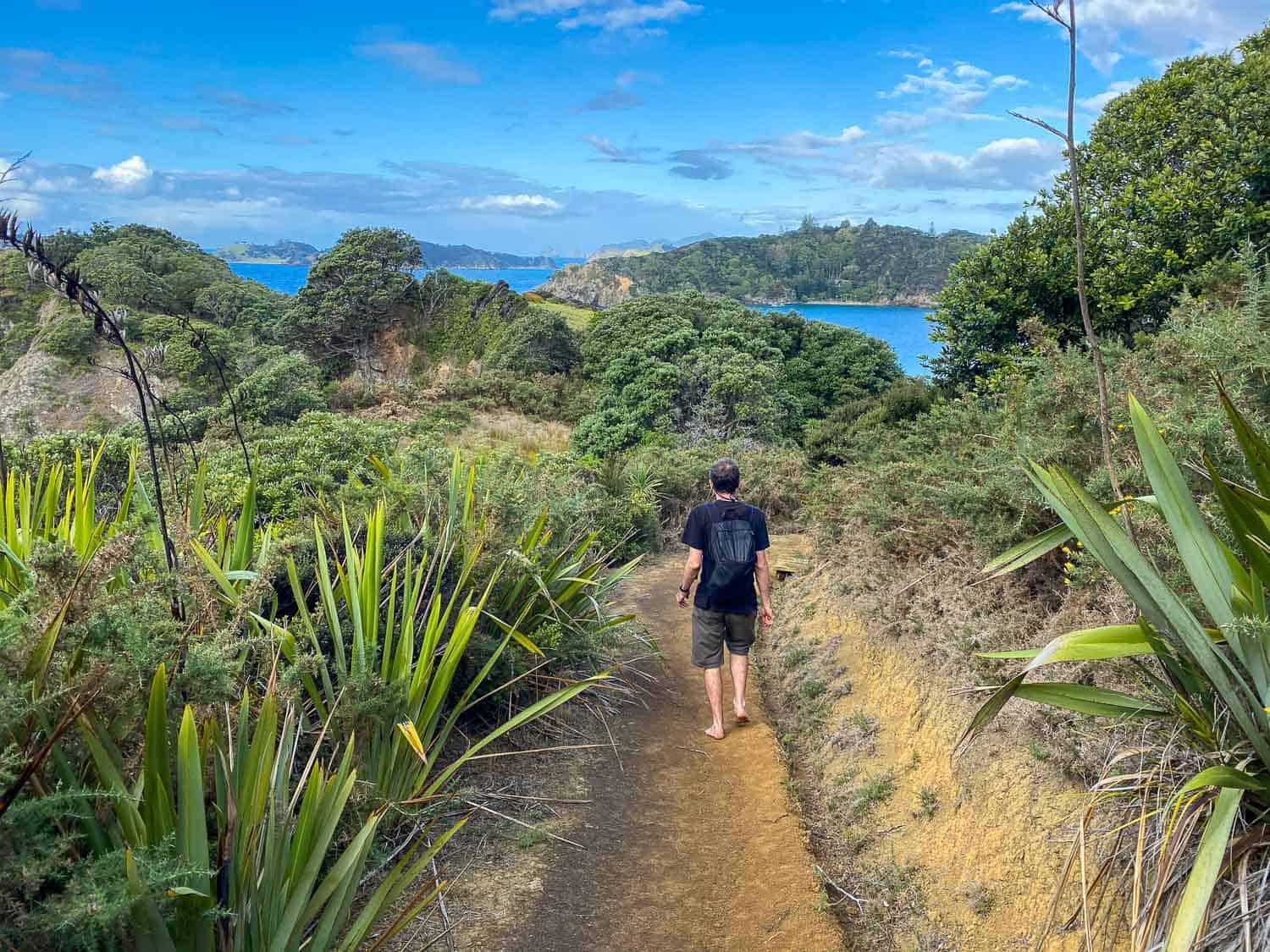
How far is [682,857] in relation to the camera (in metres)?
4.15

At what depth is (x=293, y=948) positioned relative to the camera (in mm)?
2385

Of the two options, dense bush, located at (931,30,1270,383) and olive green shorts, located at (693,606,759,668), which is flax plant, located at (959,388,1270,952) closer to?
olive green shorts, located at (693,606,759,668)

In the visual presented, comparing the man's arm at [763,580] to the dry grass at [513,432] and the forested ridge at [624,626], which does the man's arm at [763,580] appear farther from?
the dry grass at [513,432]

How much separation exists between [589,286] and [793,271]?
86.1 feet

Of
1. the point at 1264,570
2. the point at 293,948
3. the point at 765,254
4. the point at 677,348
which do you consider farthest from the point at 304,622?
the point at 765,254

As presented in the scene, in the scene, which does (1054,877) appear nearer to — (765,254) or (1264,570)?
(1264,570)

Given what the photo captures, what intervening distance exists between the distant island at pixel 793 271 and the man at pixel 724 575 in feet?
292

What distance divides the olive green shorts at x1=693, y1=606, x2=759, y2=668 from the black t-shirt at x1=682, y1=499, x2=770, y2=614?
64 millimetres

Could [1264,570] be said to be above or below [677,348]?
below

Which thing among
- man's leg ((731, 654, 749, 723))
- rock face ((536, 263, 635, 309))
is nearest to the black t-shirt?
man's leg ((731, 654, 749, 723))

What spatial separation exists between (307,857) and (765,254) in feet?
359

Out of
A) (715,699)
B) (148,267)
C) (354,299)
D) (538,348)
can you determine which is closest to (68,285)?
(715,699)

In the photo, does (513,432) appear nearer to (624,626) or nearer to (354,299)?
(354,299)

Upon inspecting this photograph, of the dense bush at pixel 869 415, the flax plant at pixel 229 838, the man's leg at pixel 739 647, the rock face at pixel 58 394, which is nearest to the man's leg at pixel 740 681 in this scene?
the man's leg at pixel 739 647
